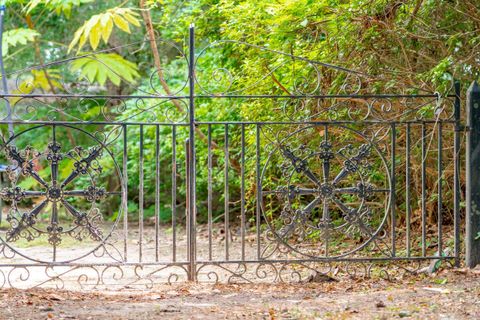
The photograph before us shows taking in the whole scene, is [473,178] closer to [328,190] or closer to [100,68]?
[328,190]

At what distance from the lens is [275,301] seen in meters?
5.97

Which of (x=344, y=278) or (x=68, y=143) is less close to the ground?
(x=68, y=143)

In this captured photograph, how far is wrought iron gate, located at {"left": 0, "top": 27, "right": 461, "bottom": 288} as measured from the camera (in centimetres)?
673

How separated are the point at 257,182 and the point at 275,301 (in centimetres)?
123

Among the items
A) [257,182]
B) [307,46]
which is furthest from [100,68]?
[257,182]

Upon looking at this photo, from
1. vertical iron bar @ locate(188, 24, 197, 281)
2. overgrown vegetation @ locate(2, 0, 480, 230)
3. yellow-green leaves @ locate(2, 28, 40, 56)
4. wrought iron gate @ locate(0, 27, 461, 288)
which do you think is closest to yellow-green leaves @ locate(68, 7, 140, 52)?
overgrown vegetation @ locate(2, 0, 480, 230)

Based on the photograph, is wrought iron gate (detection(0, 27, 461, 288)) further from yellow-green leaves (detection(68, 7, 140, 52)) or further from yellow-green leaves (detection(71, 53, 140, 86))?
yellow-green leaves (detection(68, 7, 140, 52))

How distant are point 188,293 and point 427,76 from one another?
280 cm

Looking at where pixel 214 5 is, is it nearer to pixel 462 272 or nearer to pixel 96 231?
pixel 96 231

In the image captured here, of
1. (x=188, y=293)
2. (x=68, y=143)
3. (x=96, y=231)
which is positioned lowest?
(x=188, y=293)

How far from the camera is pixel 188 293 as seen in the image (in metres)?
6.37

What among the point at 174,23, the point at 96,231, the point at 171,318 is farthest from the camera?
the point at 174,23

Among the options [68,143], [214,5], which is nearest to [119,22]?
[214,5]

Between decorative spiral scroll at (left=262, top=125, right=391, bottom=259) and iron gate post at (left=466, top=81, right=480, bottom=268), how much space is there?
0.68 metres
